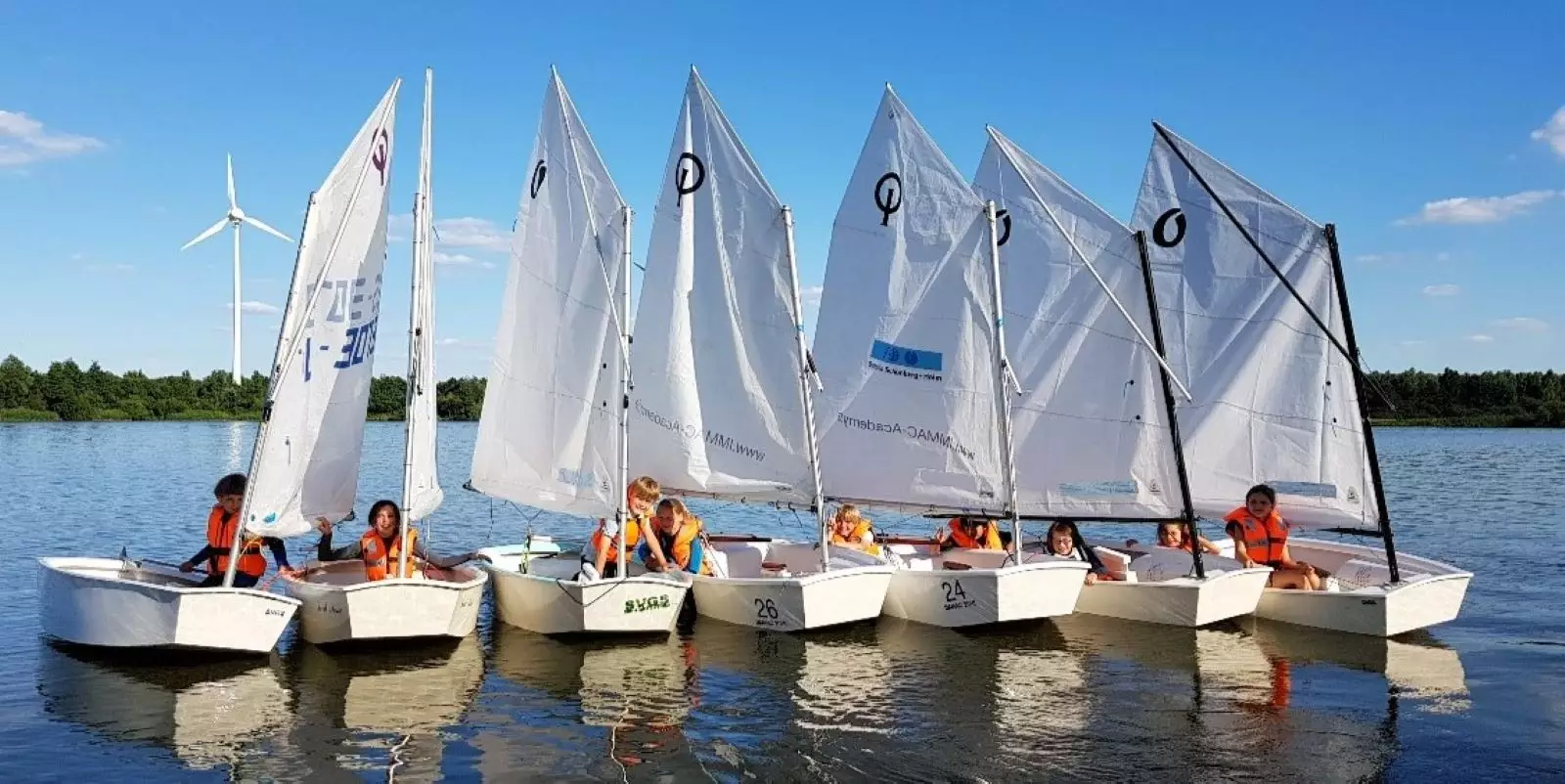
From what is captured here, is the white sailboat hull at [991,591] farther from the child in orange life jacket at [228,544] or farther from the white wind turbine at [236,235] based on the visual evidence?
the white wind turbine at [236,235]

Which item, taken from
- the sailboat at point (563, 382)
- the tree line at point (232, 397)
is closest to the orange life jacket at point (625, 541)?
the sailboat at point (563, 382)

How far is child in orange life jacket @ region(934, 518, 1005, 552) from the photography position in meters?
17.0

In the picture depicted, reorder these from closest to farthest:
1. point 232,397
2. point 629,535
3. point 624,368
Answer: point 624,368 → point 629,535 → point 232,397

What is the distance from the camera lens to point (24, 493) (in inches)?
1391

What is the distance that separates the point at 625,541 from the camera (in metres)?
13.4

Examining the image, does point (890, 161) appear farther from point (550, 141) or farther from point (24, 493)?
point (24, 493)

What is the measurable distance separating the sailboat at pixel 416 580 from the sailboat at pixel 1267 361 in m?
10.2

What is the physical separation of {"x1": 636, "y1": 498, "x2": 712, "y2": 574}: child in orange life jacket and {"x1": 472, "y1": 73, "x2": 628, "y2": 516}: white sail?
0.65 m

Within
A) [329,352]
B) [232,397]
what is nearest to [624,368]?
[329,352]

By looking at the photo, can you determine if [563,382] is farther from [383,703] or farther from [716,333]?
[383,703]

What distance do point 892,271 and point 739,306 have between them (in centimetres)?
228

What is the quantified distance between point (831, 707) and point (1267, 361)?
28.7ft

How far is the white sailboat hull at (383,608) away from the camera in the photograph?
39.9 feet

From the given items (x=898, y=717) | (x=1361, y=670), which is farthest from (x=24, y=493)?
(x=1361, y=670)
